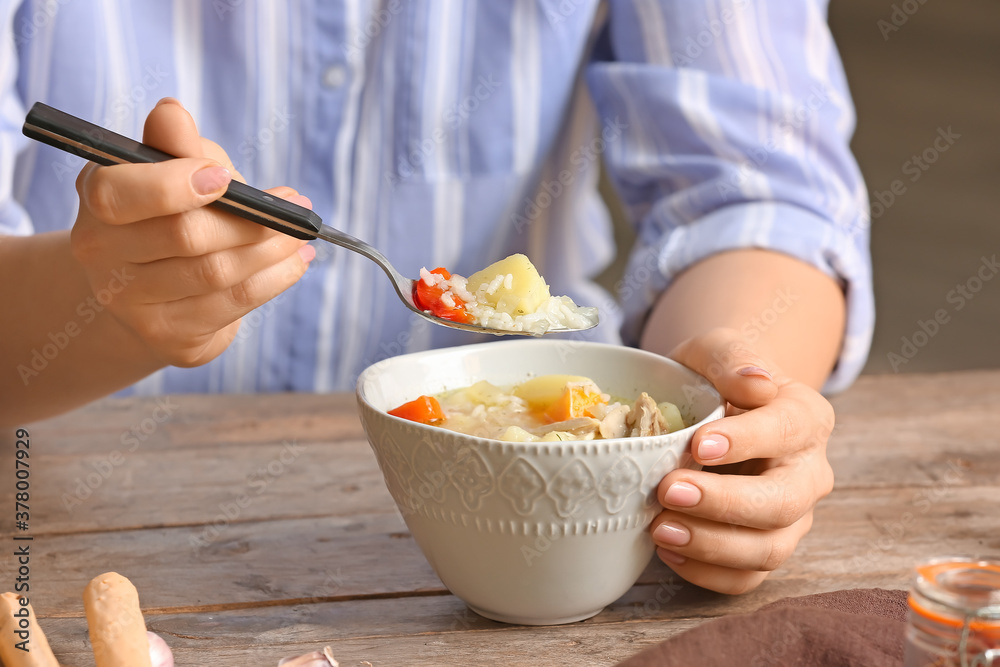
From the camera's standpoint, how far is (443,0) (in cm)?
159

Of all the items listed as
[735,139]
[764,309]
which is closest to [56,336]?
[764,309]

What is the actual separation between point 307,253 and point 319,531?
34 centimetres

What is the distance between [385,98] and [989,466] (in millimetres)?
1168

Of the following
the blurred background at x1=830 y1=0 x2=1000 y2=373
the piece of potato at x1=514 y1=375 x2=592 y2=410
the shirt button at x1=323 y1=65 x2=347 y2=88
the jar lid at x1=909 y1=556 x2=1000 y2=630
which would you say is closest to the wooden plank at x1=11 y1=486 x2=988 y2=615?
the piece of potato at x1=514 y1=375 x2=592 y2=410

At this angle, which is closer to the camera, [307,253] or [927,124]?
[307,253]

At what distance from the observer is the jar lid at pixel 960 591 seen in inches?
22.6

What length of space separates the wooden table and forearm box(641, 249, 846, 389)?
144 millimetres

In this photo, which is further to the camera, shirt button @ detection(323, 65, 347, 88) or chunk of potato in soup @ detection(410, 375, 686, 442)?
shirt button @ detection(323, 65, 347, 88)

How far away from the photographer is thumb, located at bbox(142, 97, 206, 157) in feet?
2.63

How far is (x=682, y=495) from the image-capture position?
2.60ft

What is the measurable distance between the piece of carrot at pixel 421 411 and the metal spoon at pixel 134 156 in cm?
18

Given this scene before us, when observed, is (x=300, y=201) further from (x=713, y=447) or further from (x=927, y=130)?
(x=927, y=130)

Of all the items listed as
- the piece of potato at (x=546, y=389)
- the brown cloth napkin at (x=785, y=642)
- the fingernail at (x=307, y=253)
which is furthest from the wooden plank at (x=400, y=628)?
the fingernail at (x=307, y=253)

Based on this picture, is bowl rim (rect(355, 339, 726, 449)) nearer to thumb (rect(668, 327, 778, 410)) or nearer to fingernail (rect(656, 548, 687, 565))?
thumb (rect(668, 327, 778, 410))
